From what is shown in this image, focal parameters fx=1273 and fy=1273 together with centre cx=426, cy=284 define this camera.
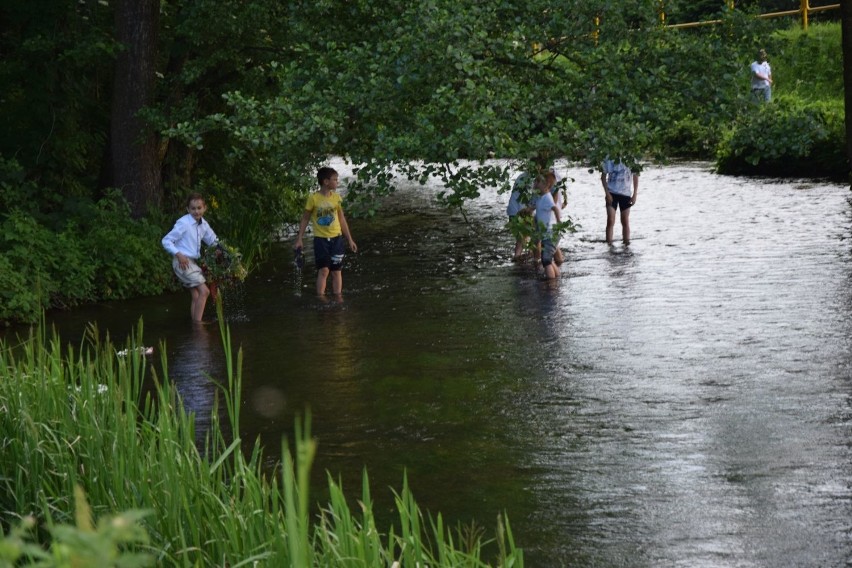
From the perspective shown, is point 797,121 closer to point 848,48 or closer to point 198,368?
point 848,48

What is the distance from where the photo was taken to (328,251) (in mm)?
Answer: 15180

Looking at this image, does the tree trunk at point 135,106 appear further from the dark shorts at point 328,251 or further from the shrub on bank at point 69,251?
the dark shorts at point 328,251

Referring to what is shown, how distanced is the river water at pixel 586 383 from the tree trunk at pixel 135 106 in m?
1.93

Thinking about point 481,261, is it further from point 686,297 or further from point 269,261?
point 686,297

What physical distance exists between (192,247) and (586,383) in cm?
549

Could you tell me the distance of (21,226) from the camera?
15.1 m

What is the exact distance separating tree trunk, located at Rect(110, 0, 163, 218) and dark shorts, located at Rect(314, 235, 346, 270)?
3277 mm

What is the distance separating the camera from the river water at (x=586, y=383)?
6.82 meters

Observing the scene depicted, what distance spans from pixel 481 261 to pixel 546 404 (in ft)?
28.7

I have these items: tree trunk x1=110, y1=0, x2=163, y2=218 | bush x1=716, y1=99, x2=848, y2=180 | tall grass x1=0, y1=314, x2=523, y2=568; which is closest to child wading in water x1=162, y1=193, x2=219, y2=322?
tree trunk x1=110, y1=0, x2=163, y2=218

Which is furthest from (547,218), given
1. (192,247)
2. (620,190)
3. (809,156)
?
(809,156)

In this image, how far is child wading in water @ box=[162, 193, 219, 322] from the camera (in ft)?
44.9

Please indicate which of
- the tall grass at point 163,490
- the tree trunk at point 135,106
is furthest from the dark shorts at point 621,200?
the tall grass at point 163,490

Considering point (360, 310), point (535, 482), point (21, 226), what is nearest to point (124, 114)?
point (21, 226)
